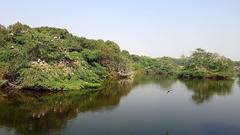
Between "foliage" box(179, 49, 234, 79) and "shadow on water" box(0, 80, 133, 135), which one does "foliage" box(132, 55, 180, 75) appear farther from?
"shadow on water" box(0, 80, 133, 135)

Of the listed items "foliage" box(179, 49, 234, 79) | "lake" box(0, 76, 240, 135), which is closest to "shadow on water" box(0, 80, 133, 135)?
"lake" box(0, 76, 240, 135)

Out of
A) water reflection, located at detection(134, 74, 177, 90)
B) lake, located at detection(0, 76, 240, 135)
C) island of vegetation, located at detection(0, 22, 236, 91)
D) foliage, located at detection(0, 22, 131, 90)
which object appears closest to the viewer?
lake, located at detection(0, 76, 240, 135)

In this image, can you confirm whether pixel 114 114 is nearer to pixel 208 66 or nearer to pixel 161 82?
pixel 161 82

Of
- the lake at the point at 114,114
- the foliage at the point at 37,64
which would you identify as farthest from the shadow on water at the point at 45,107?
the foliage at the point at 37,64

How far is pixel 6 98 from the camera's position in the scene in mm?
38281

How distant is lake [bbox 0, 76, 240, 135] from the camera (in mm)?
25750

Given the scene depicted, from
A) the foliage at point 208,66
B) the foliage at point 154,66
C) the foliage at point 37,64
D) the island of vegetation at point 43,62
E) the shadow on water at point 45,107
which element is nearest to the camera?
the shadow on water at point 45,107

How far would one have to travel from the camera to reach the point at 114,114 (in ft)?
105

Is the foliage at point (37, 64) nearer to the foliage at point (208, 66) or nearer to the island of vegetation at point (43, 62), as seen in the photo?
the island of vegetation at point (43, 62)

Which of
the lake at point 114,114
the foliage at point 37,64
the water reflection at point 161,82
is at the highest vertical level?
the foliage at point 37,64

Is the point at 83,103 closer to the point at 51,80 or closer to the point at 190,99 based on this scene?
the point at 51,80

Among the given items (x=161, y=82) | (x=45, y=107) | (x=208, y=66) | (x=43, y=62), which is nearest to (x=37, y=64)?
(x=43, y=62)

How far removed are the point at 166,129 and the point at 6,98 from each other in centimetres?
2131

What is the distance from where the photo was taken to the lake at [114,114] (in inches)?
1014
